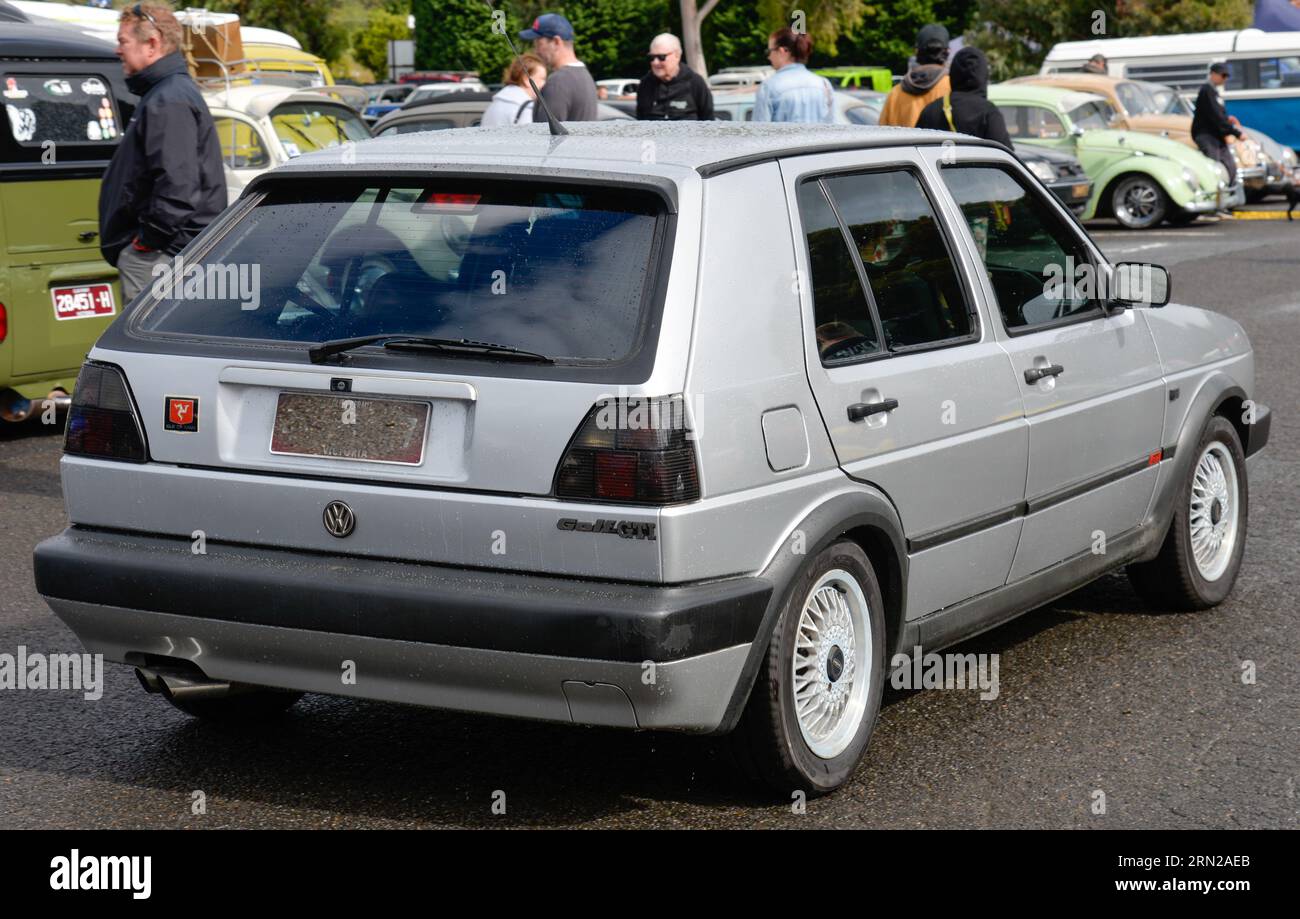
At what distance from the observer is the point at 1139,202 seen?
23156mm

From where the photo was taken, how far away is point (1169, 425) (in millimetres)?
5883

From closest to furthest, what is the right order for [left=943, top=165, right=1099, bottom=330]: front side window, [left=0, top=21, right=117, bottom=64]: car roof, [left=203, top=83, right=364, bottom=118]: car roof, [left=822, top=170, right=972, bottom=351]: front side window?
1. [left=822, top=170, right=972, bottom=351]: front side window
2. [left=943, top=165, right=1099, bottom=330]: front side window
3. [left=0, top=21, right=117, bottom=64]: car roof
4. [left=203, top=83, right=364, bottom=118]: car roof

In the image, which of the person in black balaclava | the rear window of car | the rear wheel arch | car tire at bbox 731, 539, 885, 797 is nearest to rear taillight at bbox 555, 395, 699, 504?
the rear window of car

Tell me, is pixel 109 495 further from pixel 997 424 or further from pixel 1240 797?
pixel 1240 797

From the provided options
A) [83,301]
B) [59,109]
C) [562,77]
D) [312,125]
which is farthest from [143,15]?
[312,125]

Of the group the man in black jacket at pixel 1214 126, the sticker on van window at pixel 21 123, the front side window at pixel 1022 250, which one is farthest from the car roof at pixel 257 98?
the man in black jacket at pixel 1214 126

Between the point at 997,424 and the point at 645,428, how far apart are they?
4.72 feet

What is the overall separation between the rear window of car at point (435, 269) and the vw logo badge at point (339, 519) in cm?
40

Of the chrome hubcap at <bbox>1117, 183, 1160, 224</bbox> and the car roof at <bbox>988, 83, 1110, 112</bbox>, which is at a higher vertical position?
the car roof at <bbox>988, 83, 1110, 112</bbox>

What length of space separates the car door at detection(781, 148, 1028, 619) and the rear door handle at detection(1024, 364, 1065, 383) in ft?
0.25

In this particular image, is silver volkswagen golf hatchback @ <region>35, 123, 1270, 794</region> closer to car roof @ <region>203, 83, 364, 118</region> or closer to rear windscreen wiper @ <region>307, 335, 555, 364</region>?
rear windscreen wiper @ <region>307, 335, 555, 364</region>

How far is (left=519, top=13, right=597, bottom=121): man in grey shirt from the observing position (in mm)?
11070
